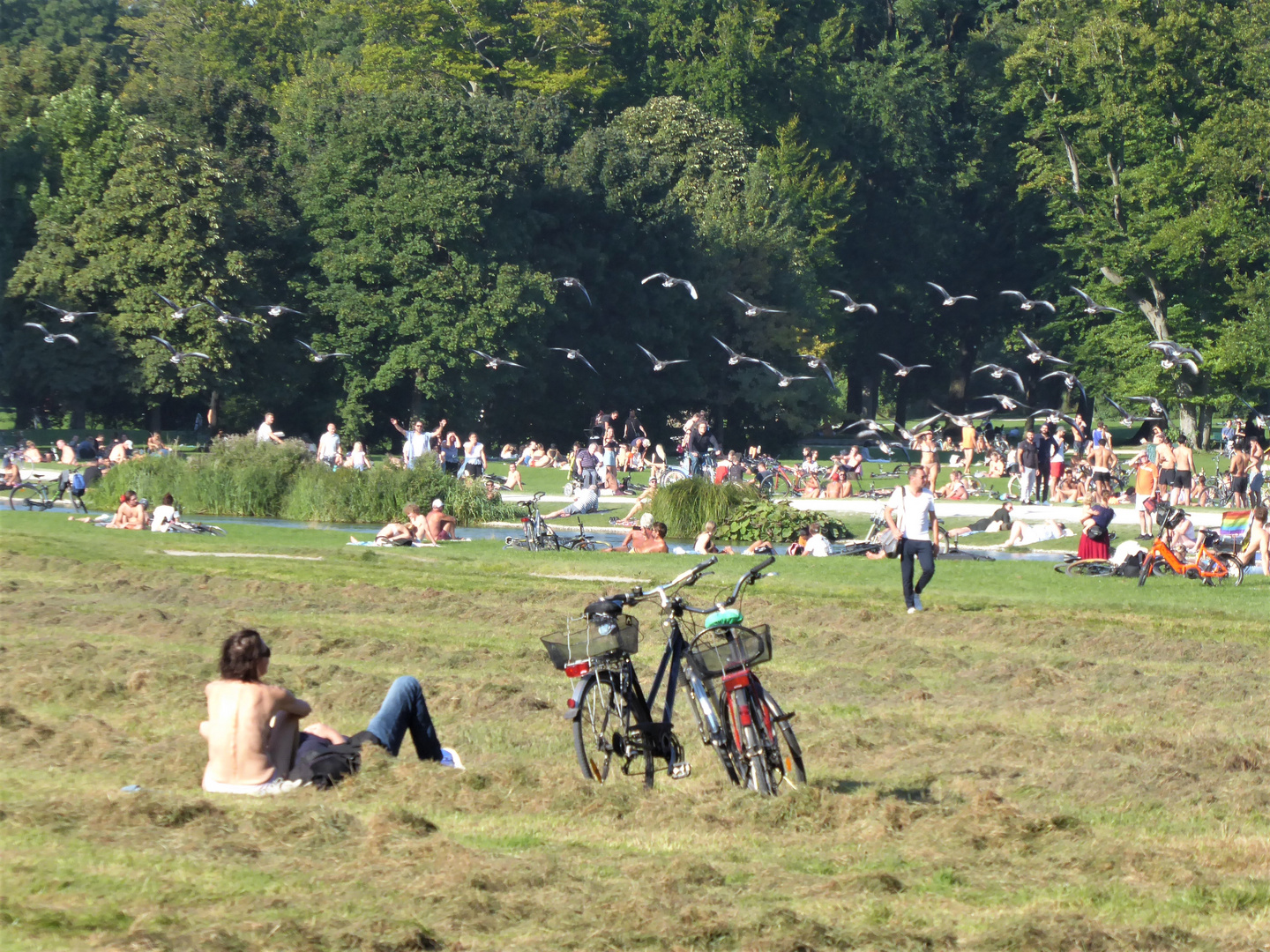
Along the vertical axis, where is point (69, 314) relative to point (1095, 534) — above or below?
above

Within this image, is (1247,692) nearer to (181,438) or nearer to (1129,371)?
(181,438)

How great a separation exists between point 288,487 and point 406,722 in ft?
77.6

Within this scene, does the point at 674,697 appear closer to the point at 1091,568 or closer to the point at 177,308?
the point at 1091,568

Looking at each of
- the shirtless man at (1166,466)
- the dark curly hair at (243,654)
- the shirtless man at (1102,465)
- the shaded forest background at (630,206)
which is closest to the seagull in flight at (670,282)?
the shaded forest background at (630,206)

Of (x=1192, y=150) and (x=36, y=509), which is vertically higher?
(x=1192, y=150)

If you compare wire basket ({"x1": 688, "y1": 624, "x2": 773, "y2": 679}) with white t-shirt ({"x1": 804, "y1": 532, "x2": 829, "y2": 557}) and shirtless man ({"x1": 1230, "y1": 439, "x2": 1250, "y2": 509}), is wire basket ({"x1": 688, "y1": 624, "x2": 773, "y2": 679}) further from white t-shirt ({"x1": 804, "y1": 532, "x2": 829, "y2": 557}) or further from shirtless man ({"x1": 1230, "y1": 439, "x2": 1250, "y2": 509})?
shirtless man ({"x1": 1230, "y1": 439, "x2": 1250, "y2": 509})

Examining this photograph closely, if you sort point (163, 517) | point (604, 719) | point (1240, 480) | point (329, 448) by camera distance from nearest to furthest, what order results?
point (604, 719), point (163, 517), point (1240, 480), point (329, 448)

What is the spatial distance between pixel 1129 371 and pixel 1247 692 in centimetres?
5338

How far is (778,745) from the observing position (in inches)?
355

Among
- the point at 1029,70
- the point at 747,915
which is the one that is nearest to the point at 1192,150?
the point at 1029,70

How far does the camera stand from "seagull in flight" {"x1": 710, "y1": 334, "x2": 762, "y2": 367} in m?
57.1

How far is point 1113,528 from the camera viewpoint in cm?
3094

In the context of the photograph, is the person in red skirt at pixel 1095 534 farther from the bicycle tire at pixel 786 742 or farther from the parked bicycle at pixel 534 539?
the bicycle tire at pixel 786 742

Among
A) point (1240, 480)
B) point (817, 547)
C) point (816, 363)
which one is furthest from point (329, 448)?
point (816, 363)
